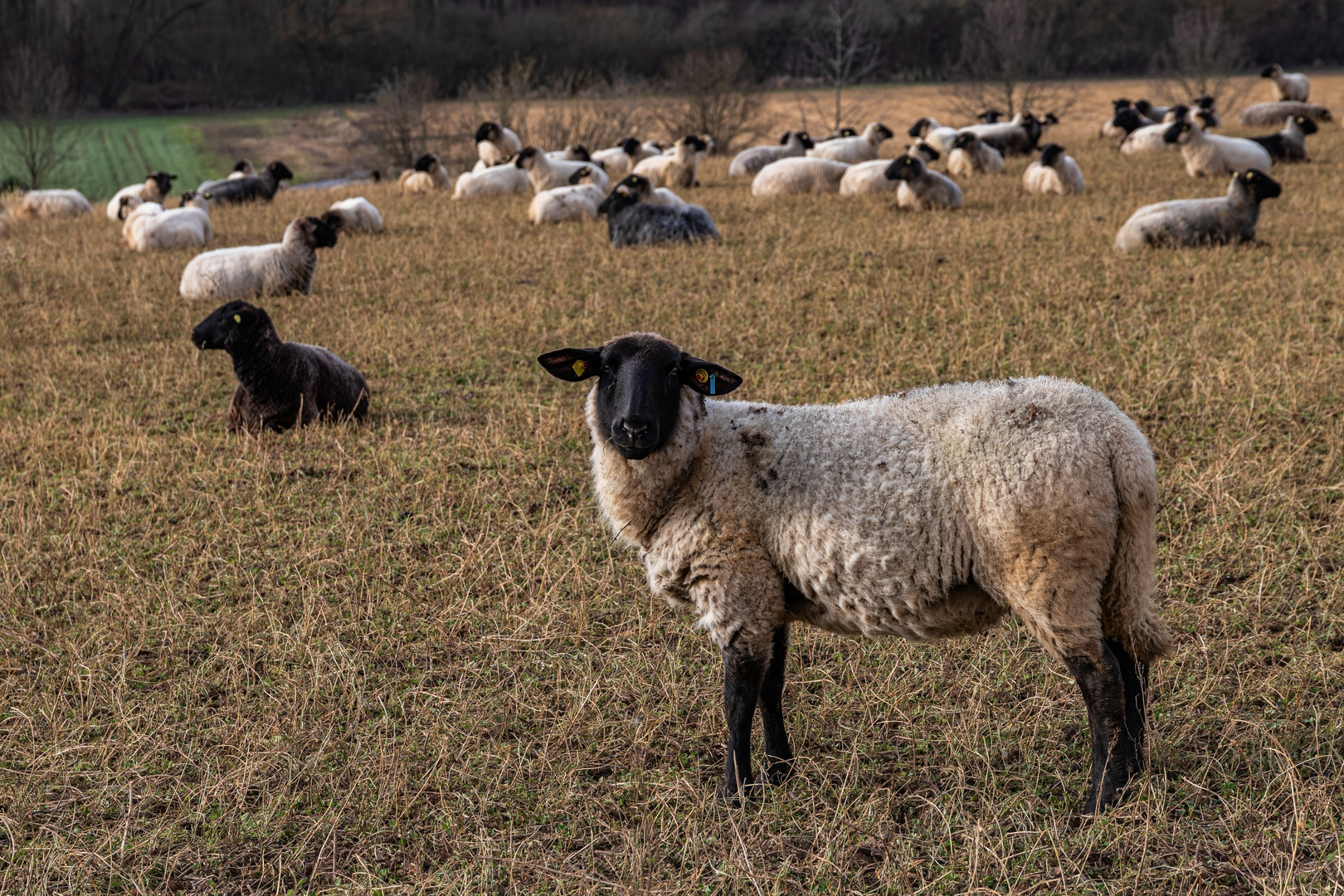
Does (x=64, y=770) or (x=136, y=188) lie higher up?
(x=136, y=188)

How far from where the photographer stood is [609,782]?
4.00 meters

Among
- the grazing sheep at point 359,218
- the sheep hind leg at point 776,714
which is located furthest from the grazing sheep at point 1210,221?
the grazing sheep at point 359,218

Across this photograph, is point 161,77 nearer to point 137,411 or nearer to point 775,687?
point 137,411

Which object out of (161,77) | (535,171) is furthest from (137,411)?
(161,77)

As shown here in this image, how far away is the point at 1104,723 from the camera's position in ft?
11.5

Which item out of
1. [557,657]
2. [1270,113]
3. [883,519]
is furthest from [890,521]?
[1270,113]

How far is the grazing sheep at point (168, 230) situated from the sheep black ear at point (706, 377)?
590 inches

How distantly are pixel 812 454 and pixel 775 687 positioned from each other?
96 cm

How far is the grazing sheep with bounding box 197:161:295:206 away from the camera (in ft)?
71.5

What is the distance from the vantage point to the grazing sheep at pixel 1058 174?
17.3m

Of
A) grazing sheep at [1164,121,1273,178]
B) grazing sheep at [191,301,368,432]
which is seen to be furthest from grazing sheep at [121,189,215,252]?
grazing sheep at [1164,121,1273,178]

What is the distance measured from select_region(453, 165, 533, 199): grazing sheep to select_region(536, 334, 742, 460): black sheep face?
18.1 metres

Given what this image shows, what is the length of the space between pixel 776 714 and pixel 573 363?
1.67m

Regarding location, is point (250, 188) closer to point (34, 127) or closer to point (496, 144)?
point (496, 144)
